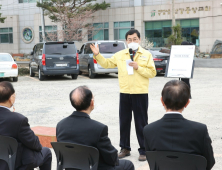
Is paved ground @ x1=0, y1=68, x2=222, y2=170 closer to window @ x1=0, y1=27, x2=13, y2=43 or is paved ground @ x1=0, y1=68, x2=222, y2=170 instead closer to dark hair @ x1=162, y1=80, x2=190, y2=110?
dark hair @ x1=162, y1=80, x2=190, y2=110

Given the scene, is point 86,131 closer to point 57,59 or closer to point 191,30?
point 57,59

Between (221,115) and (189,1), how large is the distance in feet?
121

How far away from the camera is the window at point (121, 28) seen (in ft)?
156

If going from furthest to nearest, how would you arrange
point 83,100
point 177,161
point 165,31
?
point 165,31 → point 83,100 → point 177,161

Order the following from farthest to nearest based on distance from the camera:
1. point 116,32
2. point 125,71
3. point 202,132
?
point 116,32, point 125,71, point 202,132

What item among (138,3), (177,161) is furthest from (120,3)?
(177,161)

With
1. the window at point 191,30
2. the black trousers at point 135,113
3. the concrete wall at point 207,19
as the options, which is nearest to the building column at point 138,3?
the concrete wall at point 207,19

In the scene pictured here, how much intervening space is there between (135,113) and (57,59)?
13163 mm

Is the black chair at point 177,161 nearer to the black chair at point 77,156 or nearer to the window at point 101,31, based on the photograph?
the black chair at point 77,156

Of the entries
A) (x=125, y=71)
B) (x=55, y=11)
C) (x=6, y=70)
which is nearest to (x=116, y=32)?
(x=55, y=11)

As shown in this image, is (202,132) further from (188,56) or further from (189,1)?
(189,1)

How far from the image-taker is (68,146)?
3.25 m

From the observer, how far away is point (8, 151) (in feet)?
12.2

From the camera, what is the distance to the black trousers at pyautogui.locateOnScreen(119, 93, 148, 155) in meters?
5.58
